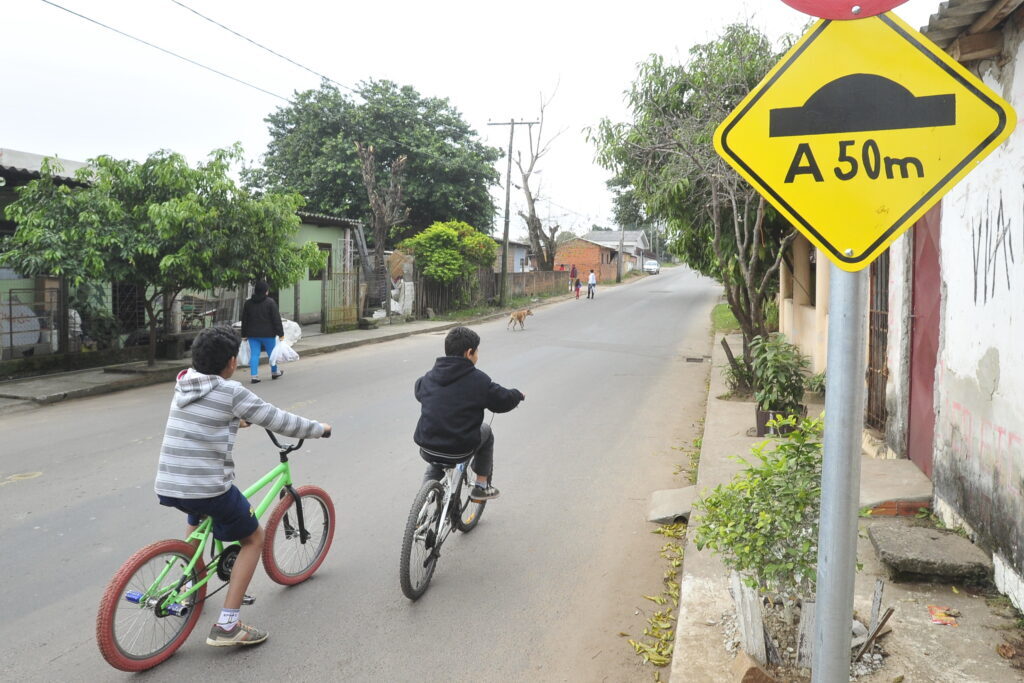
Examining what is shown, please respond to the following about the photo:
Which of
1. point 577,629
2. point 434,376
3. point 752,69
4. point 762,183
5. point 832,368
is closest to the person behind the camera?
point 832,368

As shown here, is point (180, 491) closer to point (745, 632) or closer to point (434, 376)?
point (434, 376)

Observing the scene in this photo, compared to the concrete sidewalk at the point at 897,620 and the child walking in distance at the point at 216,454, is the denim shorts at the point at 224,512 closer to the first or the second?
the child walking in distance at the point at 216,454

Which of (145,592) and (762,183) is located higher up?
(762,183)

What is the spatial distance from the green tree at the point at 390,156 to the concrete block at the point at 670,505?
26.9 metres

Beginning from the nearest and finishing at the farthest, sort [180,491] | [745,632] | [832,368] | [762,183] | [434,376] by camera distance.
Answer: [832,368] → [762,183] → [745,632] → [180,491] → [434,376]

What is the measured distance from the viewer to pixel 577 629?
4.02 meters

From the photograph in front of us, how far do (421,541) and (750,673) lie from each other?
6.39 ft

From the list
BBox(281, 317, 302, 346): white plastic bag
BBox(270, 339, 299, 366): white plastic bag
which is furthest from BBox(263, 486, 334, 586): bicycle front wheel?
BBox(281, 317, 302, 346): white plastic bag

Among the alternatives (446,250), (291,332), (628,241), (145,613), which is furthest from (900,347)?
(628,241)

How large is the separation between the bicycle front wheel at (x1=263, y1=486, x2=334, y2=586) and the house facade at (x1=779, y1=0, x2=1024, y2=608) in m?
3.74

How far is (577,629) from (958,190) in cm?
361

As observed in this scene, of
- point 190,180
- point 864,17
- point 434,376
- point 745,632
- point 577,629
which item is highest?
point 190,180

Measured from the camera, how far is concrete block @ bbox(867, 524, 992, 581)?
399 centimetres

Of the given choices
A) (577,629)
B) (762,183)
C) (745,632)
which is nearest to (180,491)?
(577,629)
